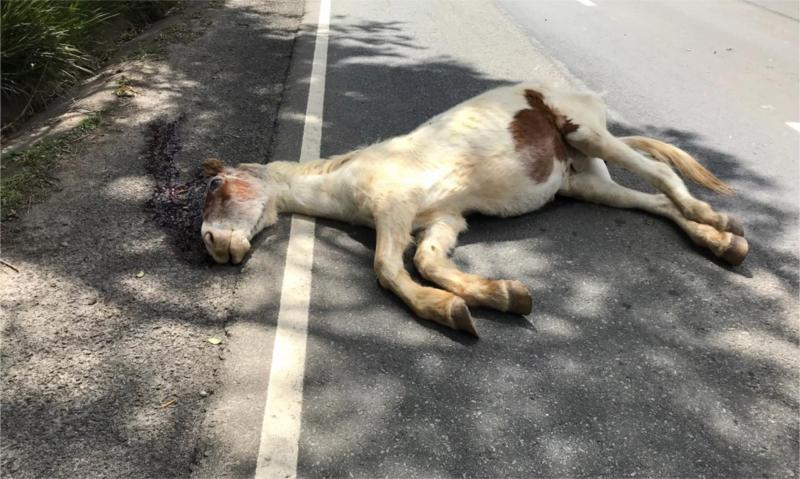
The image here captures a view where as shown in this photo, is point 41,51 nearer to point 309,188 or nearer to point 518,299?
point 309,188

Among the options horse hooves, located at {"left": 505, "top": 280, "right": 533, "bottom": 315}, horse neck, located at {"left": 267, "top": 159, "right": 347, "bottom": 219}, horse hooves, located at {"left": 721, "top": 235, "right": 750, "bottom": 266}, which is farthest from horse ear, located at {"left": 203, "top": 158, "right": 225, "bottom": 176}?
horse hooves, located at {"left": 721, "top": 235, "right": 750, "bottom": 266}

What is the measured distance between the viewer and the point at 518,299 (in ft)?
12.4

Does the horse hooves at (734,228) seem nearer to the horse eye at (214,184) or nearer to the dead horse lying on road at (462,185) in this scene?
the dead horse lying on road at (462,185)

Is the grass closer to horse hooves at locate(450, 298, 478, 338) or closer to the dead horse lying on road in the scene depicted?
the dead horse lying on road

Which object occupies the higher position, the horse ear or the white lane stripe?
the horse ear

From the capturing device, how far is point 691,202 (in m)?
4.72

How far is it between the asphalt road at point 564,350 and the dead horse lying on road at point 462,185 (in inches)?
5.5

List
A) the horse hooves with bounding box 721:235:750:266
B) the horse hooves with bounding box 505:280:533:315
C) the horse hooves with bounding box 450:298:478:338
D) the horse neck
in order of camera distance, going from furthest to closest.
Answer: the horse neck
the horse hooves with bounding box 721:235:750:266
the horse hooves with bounding box 505:280:533:315
the horse hooves with bounding box 450:298:478:338

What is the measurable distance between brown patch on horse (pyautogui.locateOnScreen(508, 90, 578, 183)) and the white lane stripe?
1.59m

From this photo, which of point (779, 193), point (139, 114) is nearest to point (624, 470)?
point (779, 193)

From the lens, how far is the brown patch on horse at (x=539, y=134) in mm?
4740

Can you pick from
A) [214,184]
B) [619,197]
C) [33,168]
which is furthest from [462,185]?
[33,168]

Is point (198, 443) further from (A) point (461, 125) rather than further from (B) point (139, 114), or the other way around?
(B) point (139, 114)

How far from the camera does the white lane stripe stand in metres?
2.93
